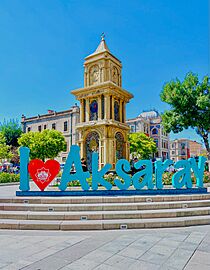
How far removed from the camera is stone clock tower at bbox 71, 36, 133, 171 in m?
22.2

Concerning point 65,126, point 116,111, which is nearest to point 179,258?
point 116,111

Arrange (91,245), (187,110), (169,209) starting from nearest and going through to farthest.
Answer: (91,245) → (169,209) → (187,110)

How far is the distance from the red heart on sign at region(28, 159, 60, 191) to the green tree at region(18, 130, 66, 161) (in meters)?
26.7

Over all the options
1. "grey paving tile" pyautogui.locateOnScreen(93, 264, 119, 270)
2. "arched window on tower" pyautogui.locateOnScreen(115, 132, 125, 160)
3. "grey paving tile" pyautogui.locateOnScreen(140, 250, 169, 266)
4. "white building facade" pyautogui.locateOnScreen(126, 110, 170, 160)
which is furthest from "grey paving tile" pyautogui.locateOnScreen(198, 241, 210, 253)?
"white building facade" pyautogui.locateOnScreen(126, 110, 170, 160)

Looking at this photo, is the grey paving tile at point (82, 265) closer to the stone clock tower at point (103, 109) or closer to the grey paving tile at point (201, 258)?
→ the grey paving tile at point (201, 258)

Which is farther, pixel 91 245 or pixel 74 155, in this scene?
pixel 74 155

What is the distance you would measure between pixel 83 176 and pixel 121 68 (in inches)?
747

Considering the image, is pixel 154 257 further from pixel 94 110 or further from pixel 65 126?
pixel 65 126

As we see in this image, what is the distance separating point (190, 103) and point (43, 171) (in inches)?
629

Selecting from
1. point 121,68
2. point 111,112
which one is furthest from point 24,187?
point 121,68

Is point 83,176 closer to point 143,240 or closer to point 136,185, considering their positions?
point 136,185

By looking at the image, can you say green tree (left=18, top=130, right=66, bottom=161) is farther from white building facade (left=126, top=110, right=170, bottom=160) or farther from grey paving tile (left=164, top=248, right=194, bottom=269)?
grey paving tile (left=164, top=248, right=194, bottom=269)

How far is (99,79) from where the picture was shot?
23.7m

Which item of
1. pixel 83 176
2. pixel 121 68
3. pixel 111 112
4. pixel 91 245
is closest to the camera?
pixel 91 245
